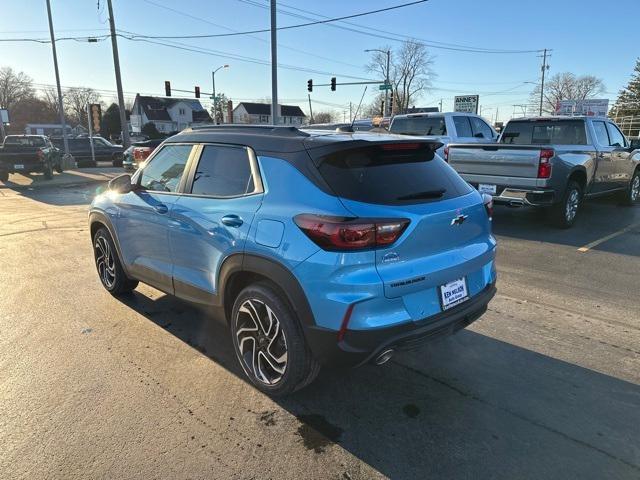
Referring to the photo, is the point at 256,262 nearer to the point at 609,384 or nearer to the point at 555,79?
the point at 609,384

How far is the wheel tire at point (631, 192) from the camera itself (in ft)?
34.6

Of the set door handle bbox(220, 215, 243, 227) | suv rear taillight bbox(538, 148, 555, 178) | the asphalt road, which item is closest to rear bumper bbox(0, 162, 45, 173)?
the asphalt road

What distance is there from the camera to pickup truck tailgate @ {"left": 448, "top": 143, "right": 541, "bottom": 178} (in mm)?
7598

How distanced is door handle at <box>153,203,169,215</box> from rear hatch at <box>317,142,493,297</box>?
1622 millimetres

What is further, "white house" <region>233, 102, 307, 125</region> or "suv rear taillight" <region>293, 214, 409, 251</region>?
"white house" <region>233, 102, 307, 125</region>

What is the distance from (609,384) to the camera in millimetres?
3205

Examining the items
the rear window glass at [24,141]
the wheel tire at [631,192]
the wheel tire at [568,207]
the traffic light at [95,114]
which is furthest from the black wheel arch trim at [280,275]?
the traffic light at [95,114]

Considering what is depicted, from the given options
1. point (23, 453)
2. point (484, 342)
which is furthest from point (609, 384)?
point (23, 453)

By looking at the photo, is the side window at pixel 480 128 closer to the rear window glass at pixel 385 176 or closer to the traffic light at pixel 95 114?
the rear window glass at pixel 385 176

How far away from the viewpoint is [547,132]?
30.6 feet

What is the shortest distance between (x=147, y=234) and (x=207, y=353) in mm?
1207

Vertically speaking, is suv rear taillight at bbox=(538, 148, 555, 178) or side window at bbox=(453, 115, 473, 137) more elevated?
side window at bbox=(453, 115, 473, 137)

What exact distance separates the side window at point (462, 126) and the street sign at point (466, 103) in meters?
31.7

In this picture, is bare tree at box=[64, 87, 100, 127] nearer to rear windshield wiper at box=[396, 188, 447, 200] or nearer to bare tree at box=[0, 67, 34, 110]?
bare tree at box=[0, 67, 34, 110]
